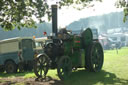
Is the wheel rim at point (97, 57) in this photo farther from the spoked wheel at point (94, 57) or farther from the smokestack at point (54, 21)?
the smokestack at point (54, 21)

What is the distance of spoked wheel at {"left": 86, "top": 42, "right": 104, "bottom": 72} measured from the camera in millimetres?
8367

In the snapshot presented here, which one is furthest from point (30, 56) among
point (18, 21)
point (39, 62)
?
point (39, 62)

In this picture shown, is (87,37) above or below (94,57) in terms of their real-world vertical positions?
above

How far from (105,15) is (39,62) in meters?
129

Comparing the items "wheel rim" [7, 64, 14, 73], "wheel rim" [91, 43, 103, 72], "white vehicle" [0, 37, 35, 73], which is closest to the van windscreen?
"white vehicle" [0, 37, 35, 73]

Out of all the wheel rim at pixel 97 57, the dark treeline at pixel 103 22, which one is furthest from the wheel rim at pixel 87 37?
the dark treeline at pixel 103 22

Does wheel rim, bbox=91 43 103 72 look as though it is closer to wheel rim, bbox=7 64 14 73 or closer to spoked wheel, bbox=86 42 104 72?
spoked wheel, bbox=86 42 104 72

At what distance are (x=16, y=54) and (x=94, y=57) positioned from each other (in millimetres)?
5883

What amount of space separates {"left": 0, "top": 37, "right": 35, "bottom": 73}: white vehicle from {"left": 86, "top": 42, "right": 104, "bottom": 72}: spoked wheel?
558 centimetres

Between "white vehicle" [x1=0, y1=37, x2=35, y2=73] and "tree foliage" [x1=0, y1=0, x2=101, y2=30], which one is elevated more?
"tree foliage" [x1=0, y1=0, x2=101, y2=30]

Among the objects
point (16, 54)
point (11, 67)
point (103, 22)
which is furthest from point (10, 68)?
point (103, 22)

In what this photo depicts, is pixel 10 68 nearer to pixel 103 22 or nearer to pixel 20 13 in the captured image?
pixel 20 13

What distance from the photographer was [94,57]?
28.7 feet

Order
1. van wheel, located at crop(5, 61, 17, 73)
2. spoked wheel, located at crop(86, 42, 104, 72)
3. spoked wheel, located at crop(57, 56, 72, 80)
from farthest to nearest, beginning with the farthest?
van wheel, located at crop(5, 61, 17, 73)
spoked wheel, located at crop(86, 42, 104, 72)
spoked wheel, located at crop(57, 56, 72, 80)
